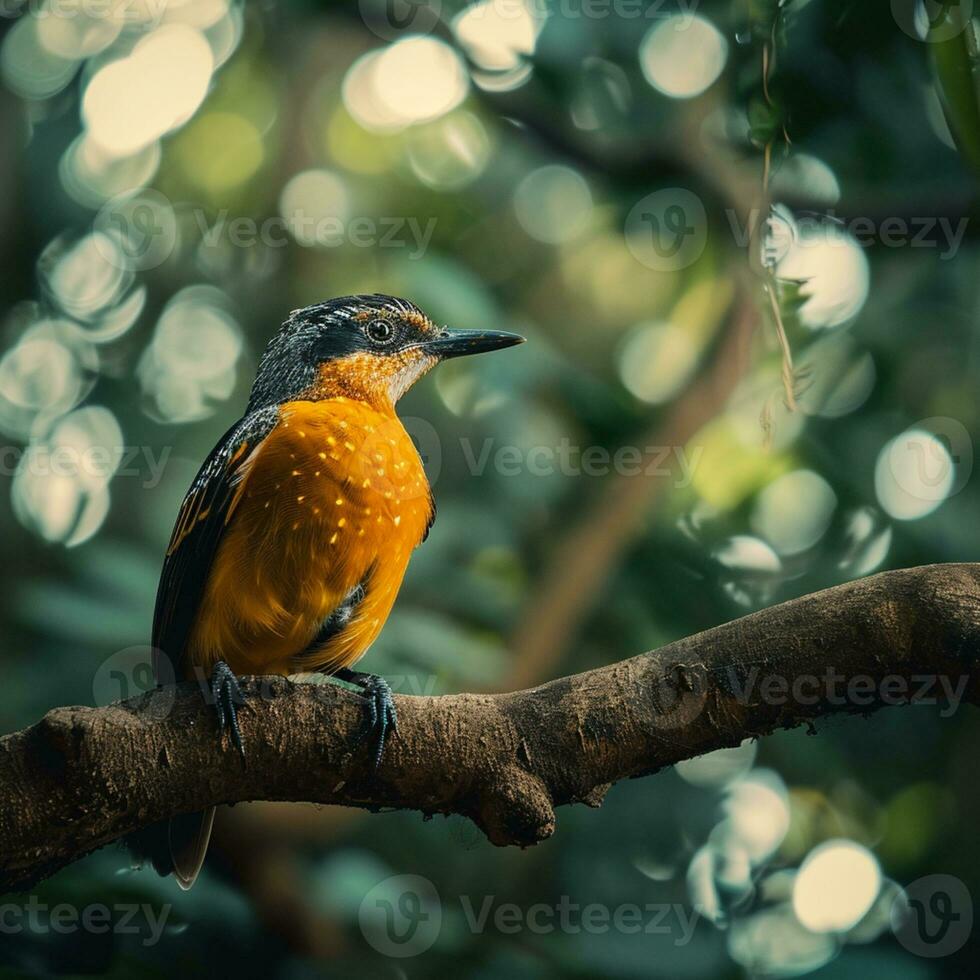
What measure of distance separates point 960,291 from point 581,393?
5.99ft

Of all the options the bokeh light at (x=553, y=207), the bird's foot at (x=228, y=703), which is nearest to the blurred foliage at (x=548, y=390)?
the bokeh light at (x=553, y=207)

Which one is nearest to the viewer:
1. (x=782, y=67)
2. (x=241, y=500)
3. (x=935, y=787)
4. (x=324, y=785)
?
(x=324, y=785)

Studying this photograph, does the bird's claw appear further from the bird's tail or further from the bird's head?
the bird's head

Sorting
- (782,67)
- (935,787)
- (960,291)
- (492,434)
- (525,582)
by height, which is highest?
(782,67)

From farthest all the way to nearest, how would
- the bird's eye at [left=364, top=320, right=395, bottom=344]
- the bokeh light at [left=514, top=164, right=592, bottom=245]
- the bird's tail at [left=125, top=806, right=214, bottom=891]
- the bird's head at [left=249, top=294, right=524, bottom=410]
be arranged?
the bokeh light at [left=514, top=164, right=592, bottom=245], the bird's eye at [left=364, top=320, right=395, bottom=344], the bird's head at [left=249, top=294, right=524, bottom=410], the bird's tail at [left=125, top=806, right=214, bottom=891]

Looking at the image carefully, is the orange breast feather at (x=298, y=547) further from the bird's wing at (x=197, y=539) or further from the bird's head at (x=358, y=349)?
the bird's head at (x=358, y=349)

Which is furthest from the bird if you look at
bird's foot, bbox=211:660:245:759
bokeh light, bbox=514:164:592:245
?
bokeh light, bbox=514:164:592:245

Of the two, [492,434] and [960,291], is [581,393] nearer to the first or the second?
[492,434]

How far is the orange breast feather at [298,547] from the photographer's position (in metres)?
3.74

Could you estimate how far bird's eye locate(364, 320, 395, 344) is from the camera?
15.1ft

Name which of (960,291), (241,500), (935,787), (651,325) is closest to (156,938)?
(241,500)

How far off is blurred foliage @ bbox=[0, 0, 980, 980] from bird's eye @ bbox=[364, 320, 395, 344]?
33.1 inches

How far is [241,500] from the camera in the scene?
12.5 feet

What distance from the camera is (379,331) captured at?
464 cm
